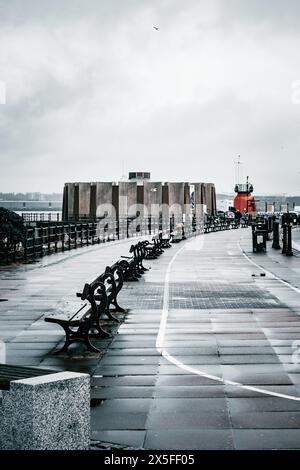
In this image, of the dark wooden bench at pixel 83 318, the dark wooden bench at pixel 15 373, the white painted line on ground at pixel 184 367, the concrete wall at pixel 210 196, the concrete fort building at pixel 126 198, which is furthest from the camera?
the concrete wall at pixel 210 196

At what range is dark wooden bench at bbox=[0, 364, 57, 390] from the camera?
6053 millimetres

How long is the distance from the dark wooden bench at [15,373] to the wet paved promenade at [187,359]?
0.82 meters

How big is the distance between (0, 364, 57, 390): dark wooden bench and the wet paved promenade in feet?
2.69

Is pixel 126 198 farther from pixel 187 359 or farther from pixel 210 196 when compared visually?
pixel 187 359

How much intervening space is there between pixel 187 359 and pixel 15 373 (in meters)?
3.88

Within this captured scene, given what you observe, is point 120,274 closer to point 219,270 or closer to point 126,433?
point 126,433

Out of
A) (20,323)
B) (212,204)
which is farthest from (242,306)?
(212,204)

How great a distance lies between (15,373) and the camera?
21.1 ft

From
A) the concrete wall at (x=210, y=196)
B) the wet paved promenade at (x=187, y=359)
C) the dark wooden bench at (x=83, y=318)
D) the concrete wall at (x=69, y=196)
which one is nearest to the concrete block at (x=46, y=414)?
the wet paved promenade at (x=187, y=359)

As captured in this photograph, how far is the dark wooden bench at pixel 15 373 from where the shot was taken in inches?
238

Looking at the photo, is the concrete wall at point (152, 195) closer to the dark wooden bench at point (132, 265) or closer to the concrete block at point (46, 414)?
the dark wooden bench at point (132, 265)

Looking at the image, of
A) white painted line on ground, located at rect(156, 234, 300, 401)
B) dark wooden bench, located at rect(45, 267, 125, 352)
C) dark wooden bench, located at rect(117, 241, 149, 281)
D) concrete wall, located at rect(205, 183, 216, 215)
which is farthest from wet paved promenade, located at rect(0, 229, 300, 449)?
concrete wall, located at rect(205, 183, 216, 215)
